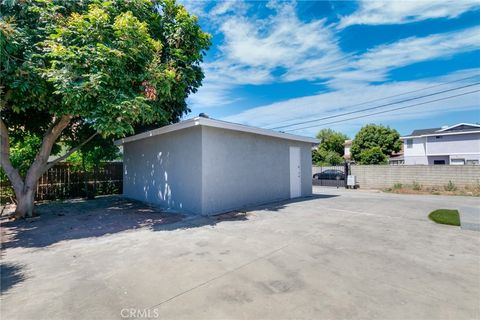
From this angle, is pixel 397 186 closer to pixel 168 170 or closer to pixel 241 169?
pixel 241 169

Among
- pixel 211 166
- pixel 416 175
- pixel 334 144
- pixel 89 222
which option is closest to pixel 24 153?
pixel 89 222

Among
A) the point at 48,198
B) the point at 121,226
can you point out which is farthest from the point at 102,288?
the point at 48,198

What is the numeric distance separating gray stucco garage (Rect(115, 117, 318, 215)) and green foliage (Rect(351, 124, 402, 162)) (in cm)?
2217

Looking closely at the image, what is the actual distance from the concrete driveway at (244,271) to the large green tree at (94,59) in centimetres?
267

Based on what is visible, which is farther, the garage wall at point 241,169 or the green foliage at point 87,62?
the garage wall at point 241,169

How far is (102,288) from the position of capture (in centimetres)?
279

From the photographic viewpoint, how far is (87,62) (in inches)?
193

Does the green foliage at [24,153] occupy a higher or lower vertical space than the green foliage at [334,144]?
lower

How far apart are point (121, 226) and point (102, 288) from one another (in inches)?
132

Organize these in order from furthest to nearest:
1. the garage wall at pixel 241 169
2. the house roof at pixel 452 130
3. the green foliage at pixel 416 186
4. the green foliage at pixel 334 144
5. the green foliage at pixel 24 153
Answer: the green foliage at pixel 334 144, the house roof at pixel 452 130, the green foliage at pixel 416 186, the green foliage at pixel 24 153, the garage wall at pixel 241 169

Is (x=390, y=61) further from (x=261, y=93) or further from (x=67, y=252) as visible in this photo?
(x=67, y=252)

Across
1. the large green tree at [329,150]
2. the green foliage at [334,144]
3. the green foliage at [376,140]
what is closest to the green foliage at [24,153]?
the large green tree at [329,150]

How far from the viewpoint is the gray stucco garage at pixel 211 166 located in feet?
22.5

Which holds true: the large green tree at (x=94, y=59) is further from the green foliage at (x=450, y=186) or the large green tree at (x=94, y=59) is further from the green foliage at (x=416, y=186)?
the green foliage at (x=450, y=186)
